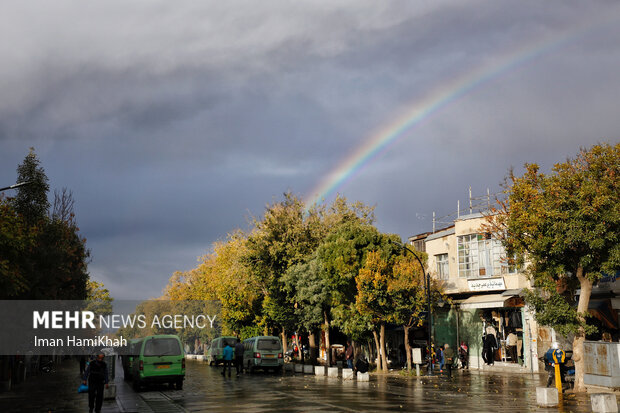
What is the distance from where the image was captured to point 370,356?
4728 centimetres

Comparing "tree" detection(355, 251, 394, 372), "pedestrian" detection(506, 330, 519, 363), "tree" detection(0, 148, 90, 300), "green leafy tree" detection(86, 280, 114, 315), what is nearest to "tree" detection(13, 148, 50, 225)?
"tree" detection(0, 148, 90, 300)

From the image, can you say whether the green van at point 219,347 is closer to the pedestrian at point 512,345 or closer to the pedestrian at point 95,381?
the pedestrian at point 512,345

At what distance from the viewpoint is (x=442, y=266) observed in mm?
42594

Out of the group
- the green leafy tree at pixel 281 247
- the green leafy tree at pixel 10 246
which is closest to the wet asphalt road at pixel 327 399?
the green leafy tree at pixel 10 246

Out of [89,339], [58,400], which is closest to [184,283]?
[89,339]

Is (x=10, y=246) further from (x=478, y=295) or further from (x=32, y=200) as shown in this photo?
(x=478, y=295)

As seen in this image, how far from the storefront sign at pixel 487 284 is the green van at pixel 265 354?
12.7m

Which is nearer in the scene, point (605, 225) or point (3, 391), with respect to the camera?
point (605, 225)

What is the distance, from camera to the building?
3500 cm

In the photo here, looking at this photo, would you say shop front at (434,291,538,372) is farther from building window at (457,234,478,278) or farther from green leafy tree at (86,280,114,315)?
green leafy tree at (86,280,114,315)

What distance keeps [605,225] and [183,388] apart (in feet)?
59.3

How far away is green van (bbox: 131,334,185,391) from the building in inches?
699

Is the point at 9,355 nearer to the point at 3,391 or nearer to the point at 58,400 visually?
the point at 3,391

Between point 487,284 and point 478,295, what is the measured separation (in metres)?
1.60
